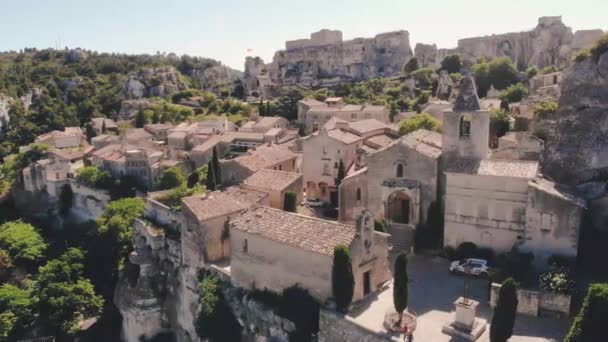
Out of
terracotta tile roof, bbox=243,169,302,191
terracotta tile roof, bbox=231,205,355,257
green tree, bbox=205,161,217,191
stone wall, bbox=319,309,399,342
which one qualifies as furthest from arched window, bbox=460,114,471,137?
green tree, bbox=205,161,217,191

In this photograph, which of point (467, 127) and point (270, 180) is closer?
point (467, 127)

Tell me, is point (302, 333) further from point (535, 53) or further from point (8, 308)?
point (535, 53)

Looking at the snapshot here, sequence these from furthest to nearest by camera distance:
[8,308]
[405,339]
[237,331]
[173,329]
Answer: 1. [8,308]
2. [173,329]
3. [237,331]
4. [405,339]

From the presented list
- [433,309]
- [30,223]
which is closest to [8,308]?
[30,223]

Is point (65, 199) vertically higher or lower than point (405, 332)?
lower

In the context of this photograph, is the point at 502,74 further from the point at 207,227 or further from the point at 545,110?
the point at 207,227

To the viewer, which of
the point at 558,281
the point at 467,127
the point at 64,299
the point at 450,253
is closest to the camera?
the point at 558,281

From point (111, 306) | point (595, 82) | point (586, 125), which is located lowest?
point (111, 306)

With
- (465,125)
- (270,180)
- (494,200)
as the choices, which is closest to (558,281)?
(494,200)
